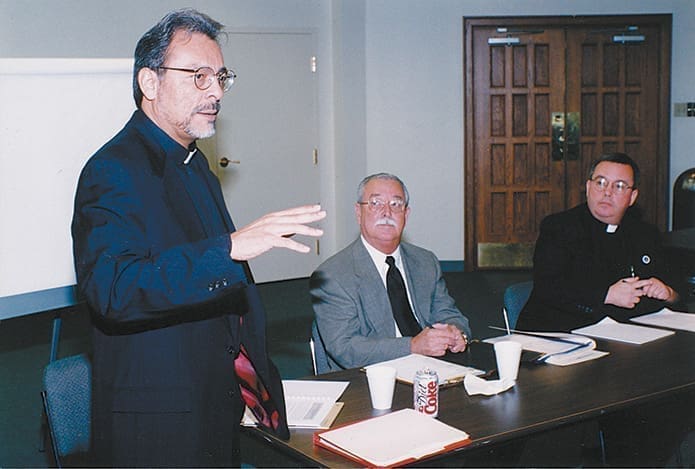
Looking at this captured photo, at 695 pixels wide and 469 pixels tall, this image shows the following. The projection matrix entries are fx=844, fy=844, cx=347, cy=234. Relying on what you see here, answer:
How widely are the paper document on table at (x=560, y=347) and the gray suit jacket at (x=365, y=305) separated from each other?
290mm

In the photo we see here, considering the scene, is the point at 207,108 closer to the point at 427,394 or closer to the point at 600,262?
the point at 427,394

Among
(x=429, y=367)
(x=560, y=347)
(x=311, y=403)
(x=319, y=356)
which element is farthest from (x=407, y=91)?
(x=311, y=403)

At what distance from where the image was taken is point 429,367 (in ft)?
8.24

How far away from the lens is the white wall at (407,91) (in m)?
7.85

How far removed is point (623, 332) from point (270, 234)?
1.81 metres

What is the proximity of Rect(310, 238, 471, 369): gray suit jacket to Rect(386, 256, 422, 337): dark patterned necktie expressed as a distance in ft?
0.15

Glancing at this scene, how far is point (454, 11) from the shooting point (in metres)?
8.10

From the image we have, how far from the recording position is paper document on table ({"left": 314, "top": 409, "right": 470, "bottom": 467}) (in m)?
1.82

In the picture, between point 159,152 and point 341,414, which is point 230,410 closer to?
point 341,414

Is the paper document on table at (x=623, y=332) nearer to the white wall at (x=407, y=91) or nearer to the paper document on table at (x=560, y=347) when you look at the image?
the paper document on table at (x=560, y=347)

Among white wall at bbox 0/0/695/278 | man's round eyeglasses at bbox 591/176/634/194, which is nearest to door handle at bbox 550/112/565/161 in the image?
white wall at bbox 0/0/695/278

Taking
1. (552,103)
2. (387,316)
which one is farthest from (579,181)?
(387,316)

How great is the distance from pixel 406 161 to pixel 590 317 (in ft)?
16.5

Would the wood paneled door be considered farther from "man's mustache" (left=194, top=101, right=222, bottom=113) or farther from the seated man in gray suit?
"man's mustache" (left=194, top=101, right=222, bottom=113)
